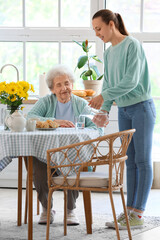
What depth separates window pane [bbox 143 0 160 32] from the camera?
4.83 meters

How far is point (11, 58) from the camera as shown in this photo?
5109 millimetres

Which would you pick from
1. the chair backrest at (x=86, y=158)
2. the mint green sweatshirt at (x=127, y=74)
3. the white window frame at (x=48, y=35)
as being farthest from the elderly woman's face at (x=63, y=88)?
the white window frame at (x=48, y=35)

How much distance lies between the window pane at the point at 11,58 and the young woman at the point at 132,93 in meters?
2.00

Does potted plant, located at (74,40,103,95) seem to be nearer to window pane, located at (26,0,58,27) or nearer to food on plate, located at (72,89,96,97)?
food on plate, located at (72,89,96,97)

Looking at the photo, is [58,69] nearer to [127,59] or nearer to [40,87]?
[127,59]

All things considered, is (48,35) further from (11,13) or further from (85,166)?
(85,166)

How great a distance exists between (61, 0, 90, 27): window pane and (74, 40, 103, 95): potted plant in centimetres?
32

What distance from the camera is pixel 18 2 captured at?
16.5ft

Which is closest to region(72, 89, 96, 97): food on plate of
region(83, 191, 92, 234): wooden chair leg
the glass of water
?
the glass of water

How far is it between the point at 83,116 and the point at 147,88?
0.45 m

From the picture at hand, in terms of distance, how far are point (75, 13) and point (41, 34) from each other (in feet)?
1.33

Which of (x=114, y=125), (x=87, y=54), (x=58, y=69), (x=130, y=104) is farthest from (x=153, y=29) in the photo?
(x=130, y=104)

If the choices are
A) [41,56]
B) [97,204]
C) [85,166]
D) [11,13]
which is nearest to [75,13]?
[41,56]

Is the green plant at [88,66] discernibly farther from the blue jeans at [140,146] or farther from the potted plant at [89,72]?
the blue jeans at [140,146]
